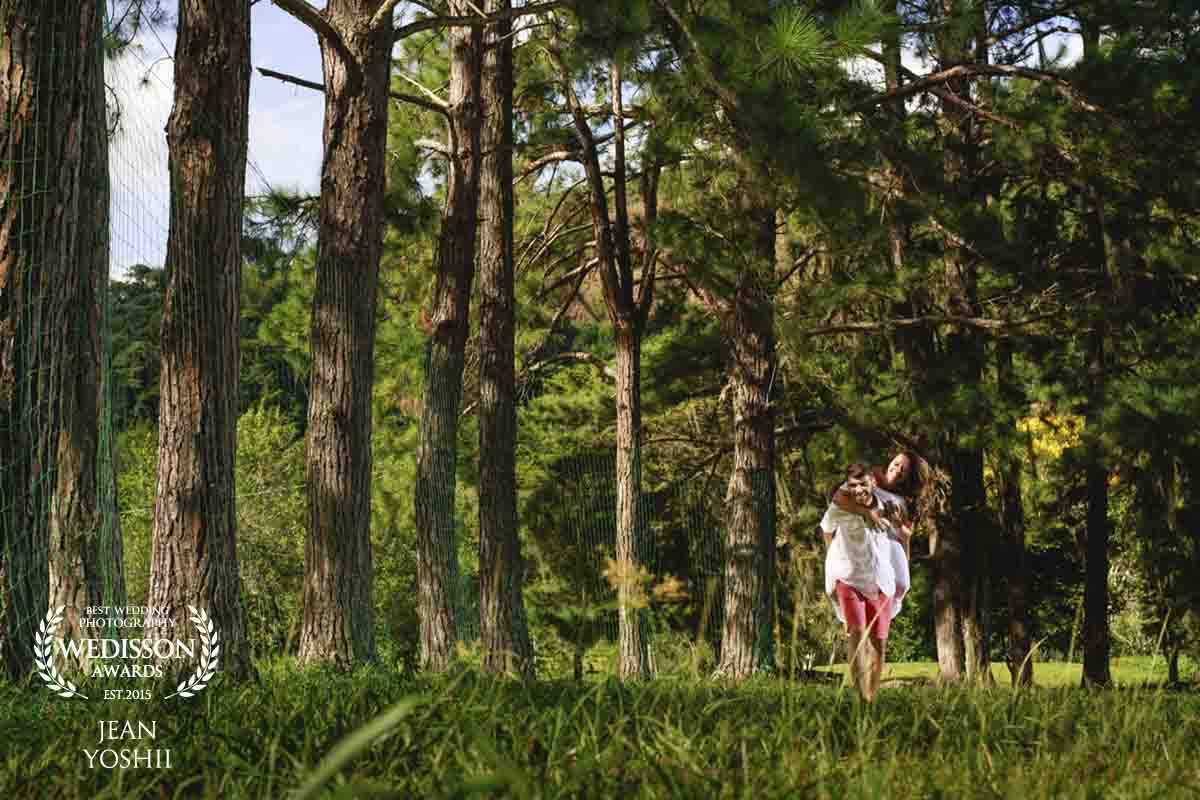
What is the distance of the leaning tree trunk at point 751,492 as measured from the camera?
1366 cm

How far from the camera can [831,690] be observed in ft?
17.2

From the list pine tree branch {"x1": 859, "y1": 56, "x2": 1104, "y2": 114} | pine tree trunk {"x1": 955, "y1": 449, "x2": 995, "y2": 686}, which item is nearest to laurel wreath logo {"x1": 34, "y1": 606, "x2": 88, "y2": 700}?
pine tree branch {"x1": 859, "y1": 56, "x2": 1104, "y2": 114}

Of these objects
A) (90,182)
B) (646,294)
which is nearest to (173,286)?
(90,182)

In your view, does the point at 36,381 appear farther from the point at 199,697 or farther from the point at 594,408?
the point at 594,408

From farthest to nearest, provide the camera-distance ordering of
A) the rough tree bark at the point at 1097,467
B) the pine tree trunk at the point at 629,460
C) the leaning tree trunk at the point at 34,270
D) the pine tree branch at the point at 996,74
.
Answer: the pine tree trunk at the point at 629,460
the rough tree bark at the point at 1097,467
the pine tree branch at the point at 996,74
the leaning tree trunk at the point at 34,270

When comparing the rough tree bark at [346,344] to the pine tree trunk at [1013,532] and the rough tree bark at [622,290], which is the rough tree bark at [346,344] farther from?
the pine tree trunk at [1013,532]

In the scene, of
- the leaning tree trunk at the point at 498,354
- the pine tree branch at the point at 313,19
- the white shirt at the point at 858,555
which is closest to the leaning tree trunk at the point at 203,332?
the pine tree branch at the point at 313,19

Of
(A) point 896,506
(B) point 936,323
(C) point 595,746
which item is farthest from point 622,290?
(C) point 595,746

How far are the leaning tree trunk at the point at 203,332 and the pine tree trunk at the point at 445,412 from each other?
4.67 m

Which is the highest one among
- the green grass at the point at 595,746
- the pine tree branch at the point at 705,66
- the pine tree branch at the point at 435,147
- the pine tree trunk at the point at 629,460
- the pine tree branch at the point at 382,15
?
the pine tree branch at the point at 435,147

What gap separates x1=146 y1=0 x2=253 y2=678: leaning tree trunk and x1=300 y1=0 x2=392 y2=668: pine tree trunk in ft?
6.27

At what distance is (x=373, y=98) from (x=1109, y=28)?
7.37 metres

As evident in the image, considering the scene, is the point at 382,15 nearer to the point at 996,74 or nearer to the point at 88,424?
the point at 88,424

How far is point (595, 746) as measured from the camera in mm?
3037
